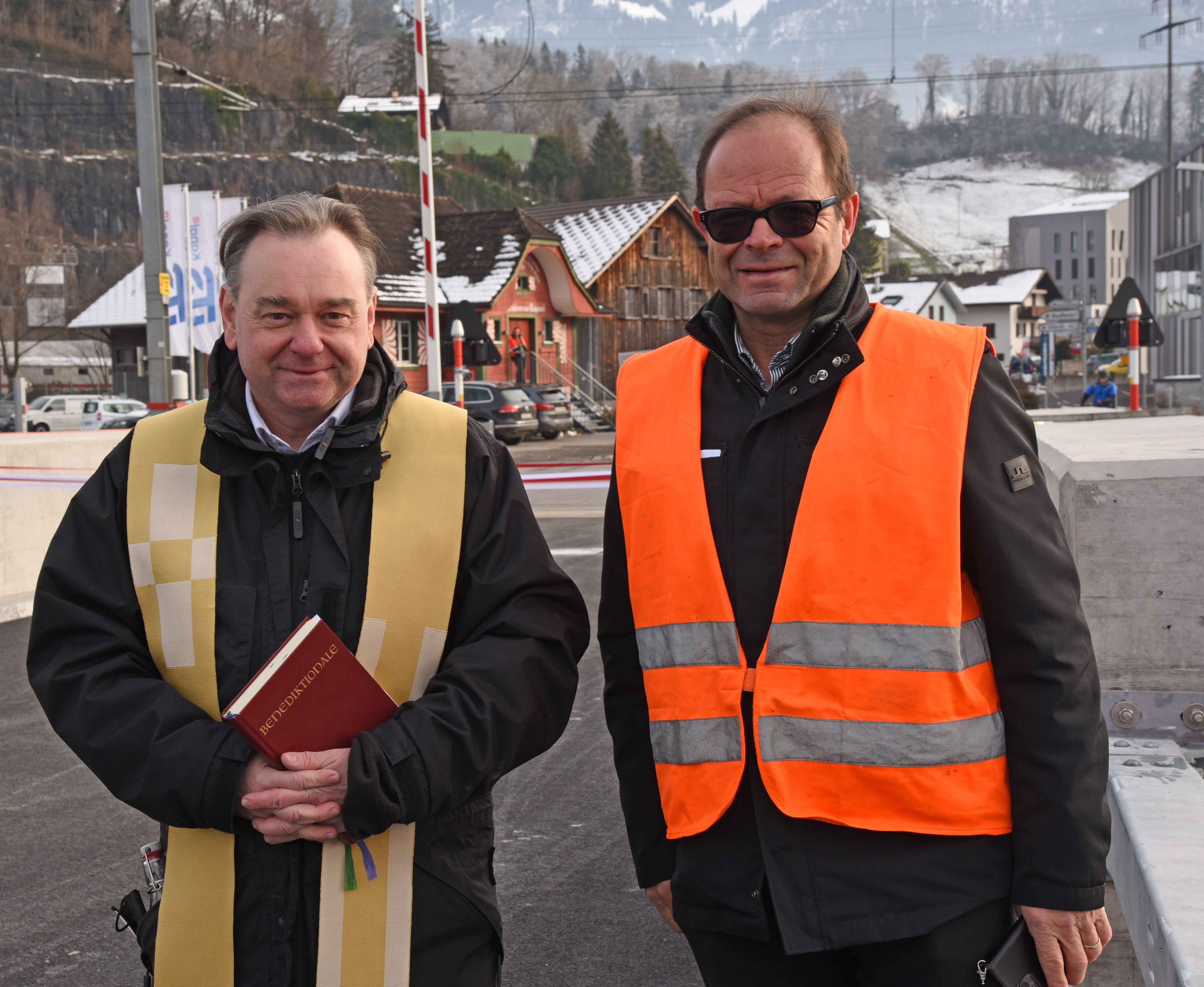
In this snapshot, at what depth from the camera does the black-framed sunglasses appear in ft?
8.09

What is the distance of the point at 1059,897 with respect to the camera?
216 centimetres

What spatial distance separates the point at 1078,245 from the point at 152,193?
127885 mm

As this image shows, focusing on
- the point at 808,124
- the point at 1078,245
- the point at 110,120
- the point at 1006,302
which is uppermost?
the point at 110,120

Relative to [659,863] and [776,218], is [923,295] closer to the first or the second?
[776,218]

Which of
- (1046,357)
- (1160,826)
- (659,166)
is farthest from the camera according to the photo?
(659,166)

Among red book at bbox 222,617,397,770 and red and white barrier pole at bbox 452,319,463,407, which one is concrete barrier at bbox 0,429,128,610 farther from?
red and white barrier pole at bbox 452,319,463,407

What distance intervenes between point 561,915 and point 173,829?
2.13 metres

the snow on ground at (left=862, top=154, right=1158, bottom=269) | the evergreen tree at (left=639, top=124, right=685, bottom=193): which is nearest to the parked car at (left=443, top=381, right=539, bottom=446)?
→ the evergreen tree at (left=639, top=124, right=685, bottom=193)

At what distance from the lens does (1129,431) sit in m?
4.60

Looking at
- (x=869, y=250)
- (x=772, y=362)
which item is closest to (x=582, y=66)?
(x=869, y=250)

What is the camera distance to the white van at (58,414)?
1641 inches

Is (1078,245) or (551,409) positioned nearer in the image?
(551,409)

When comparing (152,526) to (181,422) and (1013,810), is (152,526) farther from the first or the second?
(1013,810)

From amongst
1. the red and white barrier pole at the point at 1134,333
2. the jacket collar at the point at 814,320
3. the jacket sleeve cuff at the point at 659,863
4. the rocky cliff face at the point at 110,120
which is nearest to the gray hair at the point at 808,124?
the jacket collar at the point at 814,320
